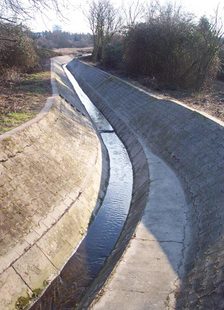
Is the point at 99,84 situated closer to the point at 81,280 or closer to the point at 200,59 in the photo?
the point at 200,59

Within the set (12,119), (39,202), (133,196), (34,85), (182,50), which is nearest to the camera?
(39,202)

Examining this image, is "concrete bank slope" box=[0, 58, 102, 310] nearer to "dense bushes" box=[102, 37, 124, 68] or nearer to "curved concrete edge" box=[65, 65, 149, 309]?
"curved concrete edge" box=[65, 65, 149, 309]

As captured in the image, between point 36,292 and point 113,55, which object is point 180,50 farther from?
point 36,292

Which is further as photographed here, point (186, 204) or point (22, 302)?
point (186, 204)

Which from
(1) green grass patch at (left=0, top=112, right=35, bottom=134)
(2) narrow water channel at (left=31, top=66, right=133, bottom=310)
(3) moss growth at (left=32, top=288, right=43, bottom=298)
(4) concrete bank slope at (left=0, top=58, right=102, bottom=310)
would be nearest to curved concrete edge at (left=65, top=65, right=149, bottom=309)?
(2) narrow water channel at (left=31, top=66, right=133, bottom=310)

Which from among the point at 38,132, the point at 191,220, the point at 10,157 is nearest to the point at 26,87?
the point at 38,132

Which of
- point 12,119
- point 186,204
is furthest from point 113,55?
point 186,204
